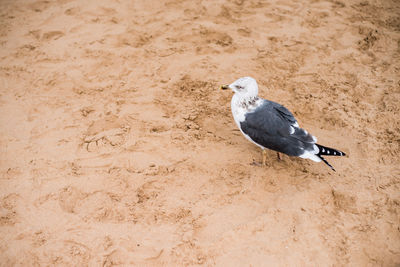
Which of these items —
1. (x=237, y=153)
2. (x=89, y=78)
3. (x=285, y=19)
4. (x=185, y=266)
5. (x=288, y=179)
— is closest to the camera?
(x=185, y=266)

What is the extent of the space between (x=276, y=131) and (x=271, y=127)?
0.06 metres

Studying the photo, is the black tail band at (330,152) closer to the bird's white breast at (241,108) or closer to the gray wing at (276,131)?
the gray wing at (276,131)

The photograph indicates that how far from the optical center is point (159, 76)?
407cm

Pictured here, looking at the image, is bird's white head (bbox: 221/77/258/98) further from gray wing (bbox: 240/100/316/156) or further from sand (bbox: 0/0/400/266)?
sand (bbox: 0/0/400/266)

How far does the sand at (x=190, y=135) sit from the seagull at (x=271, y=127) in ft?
1.28

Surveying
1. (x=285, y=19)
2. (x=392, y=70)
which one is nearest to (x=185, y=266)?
(x=392, y=70)

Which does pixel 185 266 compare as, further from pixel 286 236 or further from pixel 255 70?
pixel 255 70

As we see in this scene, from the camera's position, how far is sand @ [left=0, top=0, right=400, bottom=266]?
2439 millimetres

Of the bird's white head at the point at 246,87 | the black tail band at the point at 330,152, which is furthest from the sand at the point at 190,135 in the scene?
the bird's white head at the point at 246,87

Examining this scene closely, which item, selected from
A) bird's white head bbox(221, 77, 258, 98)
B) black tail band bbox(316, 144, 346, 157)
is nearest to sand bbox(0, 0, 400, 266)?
black tail band bbox(316, 144, 346, 157)

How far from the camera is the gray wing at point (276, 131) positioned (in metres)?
2.70

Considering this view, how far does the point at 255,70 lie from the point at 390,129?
1.88 meters

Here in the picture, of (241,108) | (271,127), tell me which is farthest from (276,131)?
(241,108)

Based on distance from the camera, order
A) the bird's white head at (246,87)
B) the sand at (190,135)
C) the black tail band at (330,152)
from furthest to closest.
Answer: the bird's white head at (246,87), the black tail band at (330,152), the sand at (190,135)
